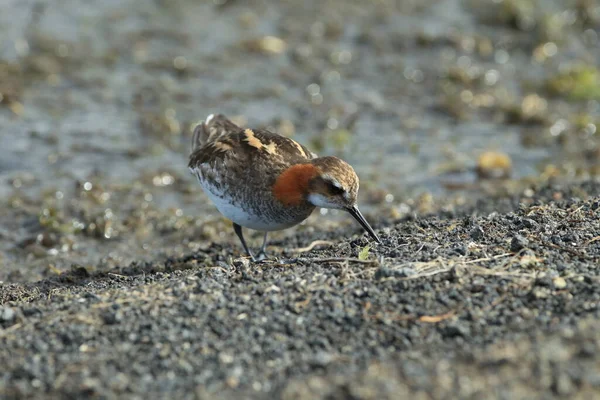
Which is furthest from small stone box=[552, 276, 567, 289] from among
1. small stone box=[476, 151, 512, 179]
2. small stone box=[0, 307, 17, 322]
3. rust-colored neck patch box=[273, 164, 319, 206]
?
small stone box=[476, 151, 512, 179]

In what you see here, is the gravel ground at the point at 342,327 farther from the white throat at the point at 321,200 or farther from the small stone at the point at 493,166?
the small stone at the point at 493,166

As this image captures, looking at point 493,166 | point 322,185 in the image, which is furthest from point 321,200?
point 493,166

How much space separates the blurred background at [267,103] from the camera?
418 inches

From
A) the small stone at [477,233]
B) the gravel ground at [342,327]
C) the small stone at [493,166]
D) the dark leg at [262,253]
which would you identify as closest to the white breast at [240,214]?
the dark leg at [262,253]

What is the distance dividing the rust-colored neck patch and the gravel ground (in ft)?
3.17

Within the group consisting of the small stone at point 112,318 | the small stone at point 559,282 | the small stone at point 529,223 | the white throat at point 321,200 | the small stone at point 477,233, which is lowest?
the small stone at point 112,318

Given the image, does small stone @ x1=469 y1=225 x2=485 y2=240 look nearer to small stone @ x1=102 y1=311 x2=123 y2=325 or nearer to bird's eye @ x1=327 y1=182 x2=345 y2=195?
bird's eye @ x1=327 y1=182 x2=345 y2=195

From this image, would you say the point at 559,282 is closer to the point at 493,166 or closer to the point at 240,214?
the point at 240,214

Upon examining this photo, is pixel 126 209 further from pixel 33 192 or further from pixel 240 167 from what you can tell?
pixel 240 167

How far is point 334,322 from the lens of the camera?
5641 millimetres

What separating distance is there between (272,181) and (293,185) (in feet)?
0.69

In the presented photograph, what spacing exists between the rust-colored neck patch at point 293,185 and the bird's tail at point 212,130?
5.29 feet

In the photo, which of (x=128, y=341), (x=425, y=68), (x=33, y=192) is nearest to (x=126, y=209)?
(x=33, y=192)

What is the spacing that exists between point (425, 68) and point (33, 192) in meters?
7.33
